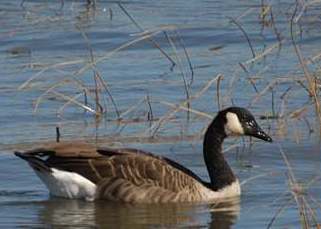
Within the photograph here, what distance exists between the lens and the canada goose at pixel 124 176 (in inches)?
473

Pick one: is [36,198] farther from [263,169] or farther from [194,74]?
[194,74]

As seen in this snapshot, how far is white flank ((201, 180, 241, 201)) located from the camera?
11.9 m

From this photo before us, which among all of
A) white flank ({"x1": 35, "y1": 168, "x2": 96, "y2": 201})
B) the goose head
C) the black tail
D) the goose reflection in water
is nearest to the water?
the goose reflection in water

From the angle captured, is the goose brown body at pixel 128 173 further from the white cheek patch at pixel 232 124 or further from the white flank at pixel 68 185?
the white cheek patch at pixel 232 124

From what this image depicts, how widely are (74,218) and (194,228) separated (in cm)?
106

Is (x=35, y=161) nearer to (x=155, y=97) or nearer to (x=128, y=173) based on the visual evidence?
(x=128, y=173)

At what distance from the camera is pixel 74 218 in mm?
11219

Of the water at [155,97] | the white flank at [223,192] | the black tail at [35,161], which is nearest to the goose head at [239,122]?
the water at [155,97]

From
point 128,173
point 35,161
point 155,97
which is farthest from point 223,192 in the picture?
point 155,97

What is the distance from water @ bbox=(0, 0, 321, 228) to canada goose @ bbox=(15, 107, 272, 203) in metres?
0.16

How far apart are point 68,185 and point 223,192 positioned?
131 centimetres

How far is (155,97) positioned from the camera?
15234 mm

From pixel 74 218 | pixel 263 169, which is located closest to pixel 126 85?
pixel 263 169

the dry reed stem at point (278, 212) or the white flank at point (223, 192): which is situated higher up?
the dry reed stem at point (278, 212)
